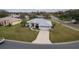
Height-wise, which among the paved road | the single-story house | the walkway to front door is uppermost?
the single-story house

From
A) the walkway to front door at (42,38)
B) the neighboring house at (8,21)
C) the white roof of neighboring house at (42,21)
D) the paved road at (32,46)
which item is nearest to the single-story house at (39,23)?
the white roof of neighboring house at (42,21)

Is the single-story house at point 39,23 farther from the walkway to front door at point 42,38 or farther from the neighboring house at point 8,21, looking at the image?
the neighboring house at point 8,21

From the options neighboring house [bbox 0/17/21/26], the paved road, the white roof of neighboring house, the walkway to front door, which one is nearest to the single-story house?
the white roof of neighboring house

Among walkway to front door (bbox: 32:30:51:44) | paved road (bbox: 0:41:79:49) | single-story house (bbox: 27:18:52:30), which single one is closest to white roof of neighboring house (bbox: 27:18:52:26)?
single-story house (bbox: 27:18:52:30)

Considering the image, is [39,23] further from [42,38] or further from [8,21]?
[8,21]

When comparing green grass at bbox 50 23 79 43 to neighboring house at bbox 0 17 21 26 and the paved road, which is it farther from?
neighboring house at bbox 0 17 21 26

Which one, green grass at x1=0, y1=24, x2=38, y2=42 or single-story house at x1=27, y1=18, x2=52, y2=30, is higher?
single-story house at x1=27, y1=18, x2=52, y2=30
